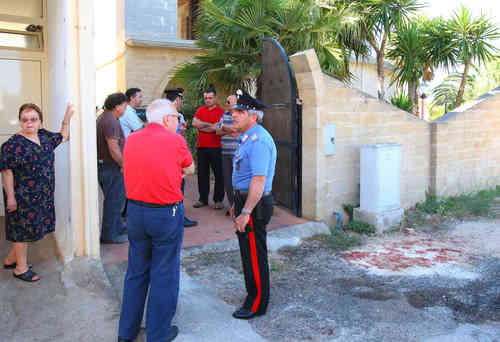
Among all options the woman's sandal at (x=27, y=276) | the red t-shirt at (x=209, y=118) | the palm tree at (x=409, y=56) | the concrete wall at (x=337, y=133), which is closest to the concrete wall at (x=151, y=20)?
the palm tree at (x=409, y=56)

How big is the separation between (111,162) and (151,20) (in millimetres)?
9045

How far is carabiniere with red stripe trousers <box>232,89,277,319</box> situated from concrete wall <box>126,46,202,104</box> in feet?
31.8

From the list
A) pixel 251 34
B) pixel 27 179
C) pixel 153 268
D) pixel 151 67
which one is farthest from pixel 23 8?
pixel 151 67

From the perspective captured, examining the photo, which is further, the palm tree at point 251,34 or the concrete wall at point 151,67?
the concrete wall at point 151,67

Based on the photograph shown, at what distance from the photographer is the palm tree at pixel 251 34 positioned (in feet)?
29.4

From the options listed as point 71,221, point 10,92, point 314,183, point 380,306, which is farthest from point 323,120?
point 10,92

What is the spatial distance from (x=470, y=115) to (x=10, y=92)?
794 centimetres

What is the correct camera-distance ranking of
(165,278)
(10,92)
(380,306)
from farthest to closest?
(10,92) → (380,306) → (165,278)

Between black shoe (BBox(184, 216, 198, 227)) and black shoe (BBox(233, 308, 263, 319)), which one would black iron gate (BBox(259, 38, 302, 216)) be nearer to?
black shoe (BBox(184, 216, 198, 227))

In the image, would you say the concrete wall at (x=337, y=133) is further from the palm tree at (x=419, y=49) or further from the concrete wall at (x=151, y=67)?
the concrete wall at (x=151, y=67)

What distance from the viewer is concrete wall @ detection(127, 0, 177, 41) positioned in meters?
13.1

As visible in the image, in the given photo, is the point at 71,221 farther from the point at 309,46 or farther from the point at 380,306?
the point at 309,46

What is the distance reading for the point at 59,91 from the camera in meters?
5.14

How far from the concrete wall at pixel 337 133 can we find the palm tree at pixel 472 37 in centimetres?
428
